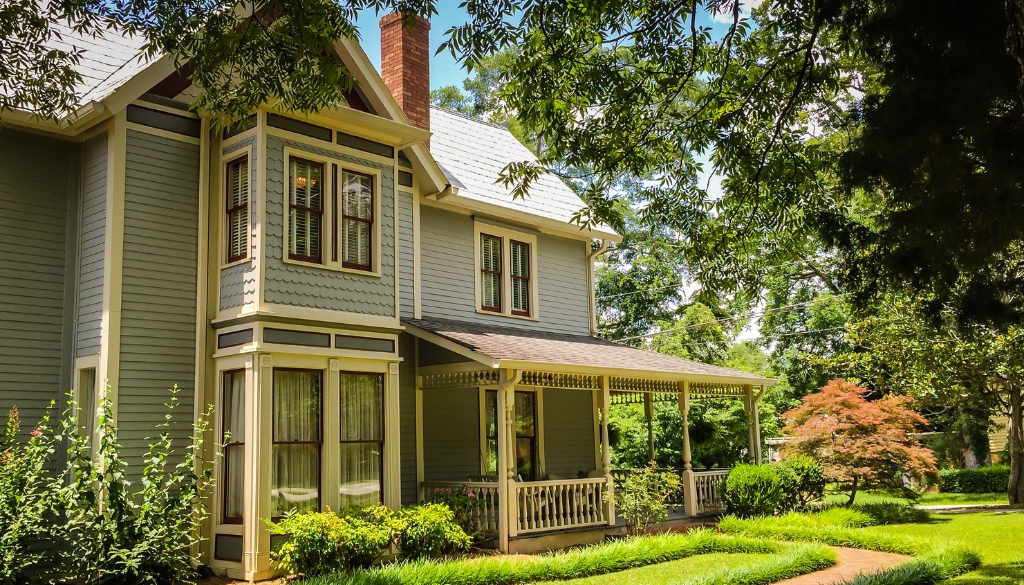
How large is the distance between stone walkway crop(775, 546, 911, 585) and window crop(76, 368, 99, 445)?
9.67 meters

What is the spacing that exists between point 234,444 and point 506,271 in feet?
24.6

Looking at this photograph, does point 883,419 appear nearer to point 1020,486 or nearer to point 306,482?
point 1020,486

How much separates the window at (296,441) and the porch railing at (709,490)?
879 cm

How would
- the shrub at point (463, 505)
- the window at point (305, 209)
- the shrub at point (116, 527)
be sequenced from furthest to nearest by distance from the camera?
the shrub at point (463, 505), the window at point (305, 209), the shrub at point (116, 527)

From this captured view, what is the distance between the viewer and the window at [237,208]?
13.4m

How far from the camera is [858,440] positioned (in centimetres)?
2108

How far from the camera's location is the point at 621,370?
663 inches

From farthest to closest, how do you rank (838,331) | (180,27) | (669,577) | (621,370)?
1. (838,331)
2. (621,370)
3. (669,577)
4. (180,27)

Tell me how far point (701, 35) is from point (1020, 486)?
21554mm

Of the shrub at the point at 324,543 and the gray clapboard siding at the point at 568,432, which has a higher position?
the gray clapboard siding at the point at 568,432

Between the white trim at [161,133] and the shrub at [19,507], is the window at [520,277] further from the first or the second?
the shrub at [19,507]

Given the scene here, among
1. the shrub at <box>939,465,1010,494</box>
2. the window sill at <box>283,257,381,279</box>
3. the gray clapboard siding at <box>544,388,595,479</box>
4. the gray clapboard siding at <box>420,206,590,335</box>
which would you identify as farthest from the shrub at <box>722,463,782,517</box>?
the shrub at <box>939,465,1010,494</box>

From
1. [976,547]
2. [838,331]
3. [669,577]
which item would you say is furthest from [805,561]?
[838,331]

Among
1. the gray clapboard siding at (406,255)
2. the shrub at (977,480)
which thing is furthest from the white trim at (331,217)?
the shrub at (977,480)
